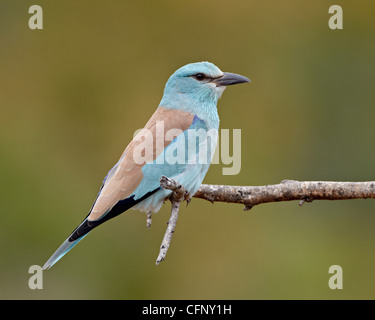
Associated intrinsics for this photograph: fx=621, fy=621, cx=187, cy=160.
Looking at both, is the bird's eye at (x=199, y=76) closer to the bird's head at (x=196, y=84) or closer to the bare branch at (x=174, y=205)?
the bird's head at (x=196, y=84)

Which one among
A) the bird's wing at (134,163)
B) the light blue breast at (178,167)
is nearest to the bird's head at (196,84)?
the bird's wing at (134,163)

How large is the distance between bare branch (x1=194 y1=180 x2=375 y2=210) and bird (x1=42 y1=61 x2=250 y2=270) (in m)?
0.18

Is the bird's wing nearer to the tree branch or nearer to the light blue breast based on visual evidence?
the light blue breast

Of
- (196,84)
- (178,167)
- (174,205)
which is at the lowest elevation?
(174,205)

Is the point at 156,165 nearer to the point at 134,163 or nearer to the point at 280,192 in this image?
the point at 134,163

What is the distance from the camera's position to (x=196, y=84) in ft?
15.9

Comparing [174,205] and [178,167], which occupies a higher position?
[178,167]

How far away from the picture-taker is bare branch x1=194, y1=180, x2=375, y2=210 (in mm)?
4062

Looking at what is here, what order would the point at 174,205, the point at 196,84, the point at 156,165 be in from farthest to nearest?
the point at 196,84, the point at 156,165, the point at 174,205

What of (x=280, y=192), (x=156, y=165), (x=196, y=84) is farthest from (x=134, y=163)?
(x=280, y=192)

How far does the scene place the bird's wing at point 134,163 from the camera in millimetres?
4252

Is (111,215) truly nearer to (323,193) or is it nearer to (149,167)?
(149,167)

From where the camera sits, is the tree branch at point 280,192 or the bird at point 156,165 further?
the bird at point 156,165

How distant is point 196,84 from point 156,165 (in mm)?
848
